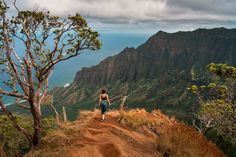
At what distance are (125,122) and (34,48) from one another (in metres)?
7.49

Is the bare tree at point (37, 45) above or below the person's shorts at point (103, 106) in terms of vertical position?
above

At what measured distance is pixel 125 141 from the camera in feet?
61.1

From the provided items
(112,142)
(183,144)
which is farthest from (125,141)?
(183,144)

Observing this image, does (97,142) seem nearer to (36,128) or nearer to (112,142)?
(112,142)

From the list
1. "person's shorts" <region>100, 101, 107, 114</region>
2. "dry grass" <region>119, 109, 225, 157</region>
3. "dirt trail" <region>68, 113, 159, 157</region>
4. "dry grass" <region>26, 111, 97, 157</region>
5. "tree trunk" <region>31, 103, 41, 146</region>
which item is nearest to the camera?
"dirt trail" <region>68, 113, 159, 157</region>

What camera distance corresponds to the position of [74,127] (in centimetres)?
2097

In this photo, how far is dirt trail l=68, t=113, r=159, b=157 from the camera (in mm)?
16156

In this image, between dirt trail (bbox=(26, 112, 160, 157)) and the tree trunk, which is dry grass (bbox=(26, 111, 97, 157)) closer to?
dirt trail (bbox=(26, 112, 160, 157))

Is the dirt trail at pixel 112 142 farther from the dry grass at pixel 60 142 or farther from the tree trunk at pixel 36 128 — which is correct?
the tree trunk at pixel 36 128

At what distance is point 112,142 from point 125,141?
113cm

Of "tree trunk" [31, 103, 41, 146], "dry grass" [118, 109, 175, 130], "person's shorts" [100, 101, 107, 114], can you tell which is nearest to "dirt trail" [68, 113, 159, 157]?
"dry grass" [118, 109, 175, 130]

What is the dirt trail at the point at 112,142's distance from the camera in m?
16.2

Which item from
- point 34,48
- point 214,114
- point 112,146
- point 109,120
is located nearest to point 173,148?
point 112,146

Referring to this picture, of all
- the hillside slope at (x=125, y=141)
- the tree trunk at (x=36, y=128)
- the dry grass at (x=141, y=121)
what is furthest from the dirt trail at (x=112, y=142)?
the tree trunk at (x=36, y=128)
